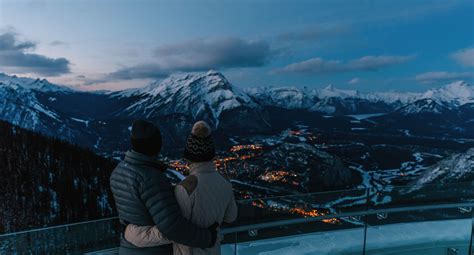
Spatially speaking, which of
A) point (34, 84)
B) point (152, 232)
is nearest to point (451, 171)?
point (152, 232)

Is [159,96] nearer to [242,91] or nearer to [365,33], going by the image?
[242,91]

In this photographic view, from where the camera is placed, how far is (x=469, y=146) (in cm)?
4341

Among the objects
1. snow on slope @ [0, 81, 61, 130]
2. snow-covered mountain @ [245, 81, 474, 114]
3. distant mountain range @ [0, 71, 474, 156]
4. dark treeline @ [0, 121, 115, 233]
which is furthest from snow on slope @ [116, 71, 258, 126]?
snow on slope @ [0, 81, 61, 130]

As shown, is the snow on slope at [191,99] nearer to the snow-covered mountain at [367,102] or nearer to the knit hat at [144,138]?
the snow-covered mountain at [367,102]

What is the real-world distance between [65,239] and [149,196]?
1.40m

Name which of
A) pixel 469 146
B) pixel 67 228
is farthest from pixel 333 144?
pixel 67 228

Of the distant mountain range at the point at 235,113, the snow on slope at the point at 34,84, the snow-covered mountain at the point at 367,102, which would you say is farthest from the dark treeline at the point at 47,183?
the snow-covered mountain at the point at 367,102

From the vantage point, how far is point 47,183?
47.9 metres

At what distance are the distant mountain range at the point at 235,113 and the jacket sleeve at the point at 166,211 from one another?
3287 centimetres

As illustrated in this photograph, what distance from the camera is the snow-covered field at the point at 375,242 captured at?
8.05ft

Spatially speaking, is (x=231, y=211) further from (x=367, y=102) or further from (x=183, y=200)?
(x=367, y=102)

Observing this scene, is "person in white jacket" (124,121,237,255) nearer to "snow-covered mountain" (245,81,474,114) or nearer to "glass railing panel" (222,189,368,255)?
"glass railing panel" (222,189,368,255)

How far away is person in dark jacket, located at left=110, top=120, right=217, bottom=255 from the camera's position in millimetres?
1021

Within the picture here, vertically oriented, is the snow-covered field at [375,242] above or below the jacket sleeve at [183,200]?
below
